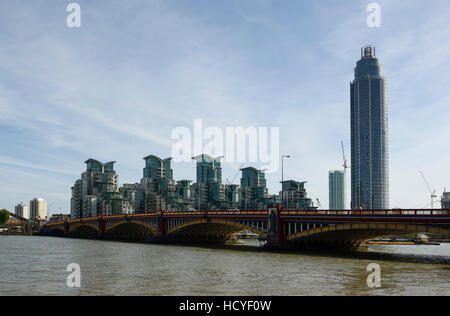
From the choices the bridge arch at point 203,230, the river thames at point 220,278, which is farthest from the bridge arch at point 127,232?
the river thames at point 220,278

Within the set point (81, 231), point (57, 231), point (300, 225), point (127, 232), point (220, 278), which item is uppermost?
point (300, 225)

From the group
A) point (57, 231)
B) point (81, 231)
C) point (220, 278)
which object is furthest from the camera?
point (57, 231)

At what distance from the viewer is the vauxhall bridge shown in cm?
6594

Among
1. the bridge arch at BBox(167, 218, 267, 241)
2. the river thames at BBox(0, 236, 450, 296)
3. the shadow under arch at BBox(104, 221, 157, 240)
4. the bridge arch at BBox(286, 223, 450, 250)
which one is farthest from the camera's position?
the shadow under arch at BBox(104, 221, 157, 240)

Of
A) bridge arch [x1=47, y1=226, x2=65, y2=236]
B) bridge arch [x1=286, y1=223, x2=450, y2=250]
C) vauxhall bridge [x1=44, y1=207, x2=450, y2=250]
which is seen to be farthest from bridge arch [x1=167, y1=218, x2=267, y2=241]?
bridge arch [x1=47, y1=226, x2=65, y2=236]

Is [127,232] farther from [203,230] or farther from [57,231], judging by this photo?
[57,231]

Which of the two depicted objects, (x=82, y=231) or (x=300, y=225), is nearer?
(x=300, y=225)

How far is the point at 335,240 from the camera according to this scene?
3511 inches

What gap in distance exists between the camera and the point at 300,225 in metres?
81.9

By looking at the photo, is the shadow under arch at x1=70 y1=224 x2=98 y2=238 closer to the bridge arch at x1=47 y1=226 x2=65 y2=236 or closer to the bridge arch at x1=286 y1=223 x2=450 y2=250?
the bridge arch at x1=47 y1=226 x2=65 y2=236

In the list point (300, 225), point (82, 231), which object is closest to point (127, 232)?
point (82, 231)
